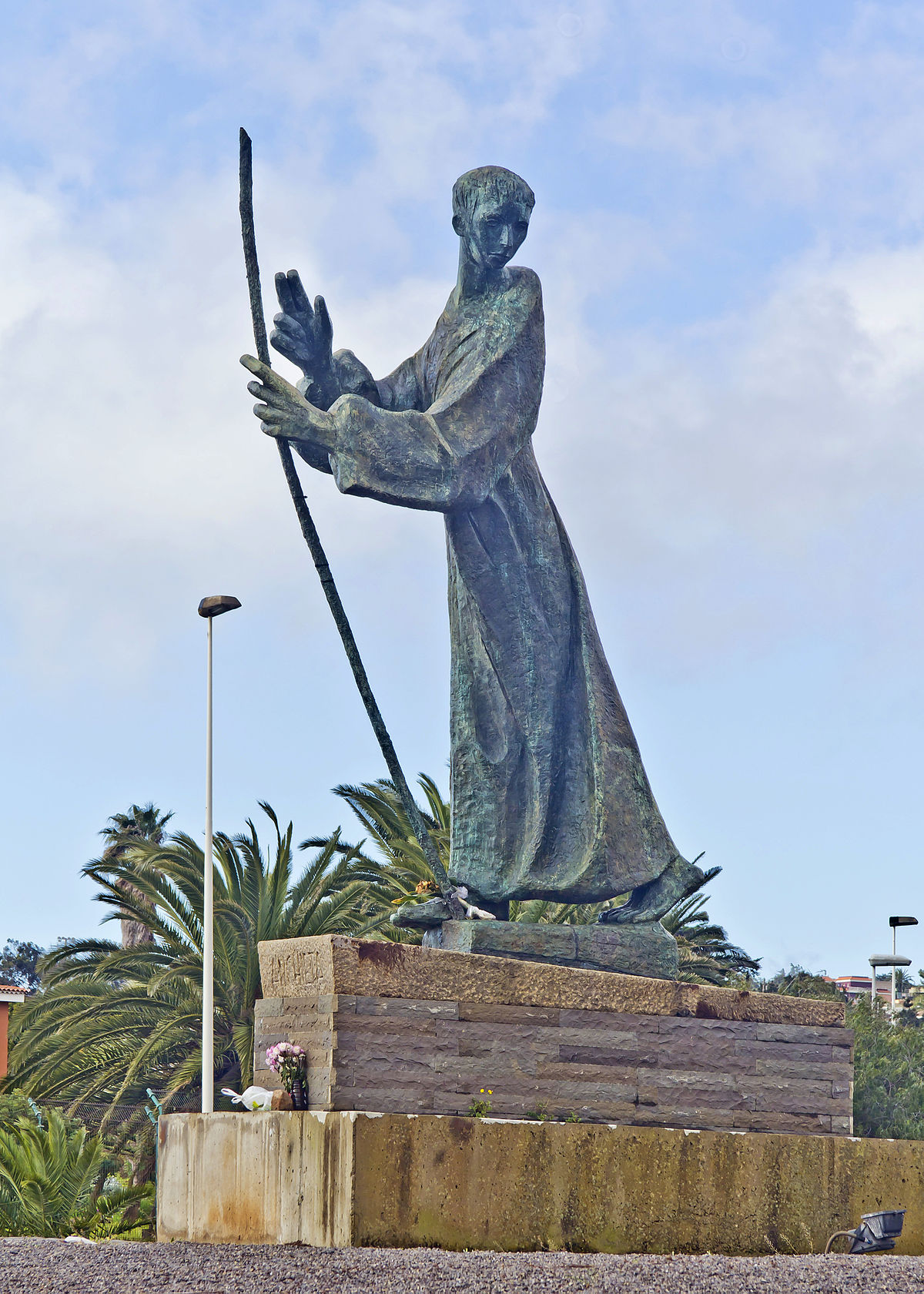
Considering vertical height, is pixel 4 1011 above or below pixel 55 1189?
below

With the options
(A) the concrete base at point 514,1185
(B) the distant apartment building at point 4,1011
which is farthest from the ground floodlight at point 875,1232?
(B) the distant apartment building at point 4,1011

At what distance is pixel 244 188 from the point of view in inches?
285

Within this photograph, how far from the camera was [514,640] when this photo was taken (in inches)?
315

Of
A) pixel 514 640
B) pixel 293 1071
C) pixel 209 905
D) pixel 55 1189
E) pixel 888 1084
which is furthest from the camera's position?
pixel 888 1084

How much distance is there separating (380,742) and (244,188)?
260 centimetres

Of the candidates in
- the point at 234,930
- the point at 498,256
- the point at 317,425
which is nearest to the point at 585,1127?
the point at 317,425

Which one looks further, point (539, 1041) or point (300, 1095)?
point (539, 1041)

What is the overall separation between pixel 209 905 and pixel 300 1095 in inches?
378

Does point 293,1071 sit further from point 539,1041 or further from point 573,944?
point 573,944

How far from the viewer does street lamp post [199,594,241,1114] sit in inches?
605

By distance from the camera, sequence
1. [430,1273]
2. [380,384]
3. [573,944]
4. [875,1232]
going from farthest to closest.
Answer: [380,384] < [573,944] < [875,1232] < [430,1273]

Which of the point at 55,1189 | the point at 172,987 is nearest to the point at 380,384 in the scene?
the point at 55,1189

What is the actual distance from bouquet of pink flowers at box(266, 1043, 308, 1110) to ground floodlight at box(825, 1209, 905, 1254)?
2.36 m

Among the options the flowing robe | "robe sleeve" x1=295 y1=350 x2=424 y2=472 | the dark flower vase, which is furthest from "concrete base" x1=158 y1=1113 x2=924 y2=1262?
"robe sleeve" x1=295 y1=350 x2=424 y2=472
